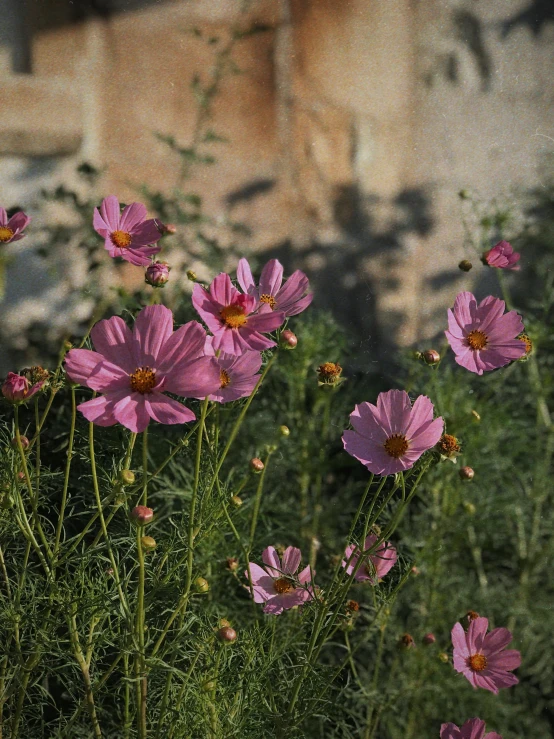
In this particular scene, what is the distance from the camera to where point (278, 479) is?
1.38 m

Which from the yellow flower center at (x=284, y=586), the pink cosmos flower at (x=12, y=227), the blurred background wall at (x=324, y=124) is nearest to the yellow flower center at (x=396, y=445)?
the yellow flower center at (x=284, y=586)

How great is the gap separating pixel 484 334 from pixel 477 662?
351 millimetres

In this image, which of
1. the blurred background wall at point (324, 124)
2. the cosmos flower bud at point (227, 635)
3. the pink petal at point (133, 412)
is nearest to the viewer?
the pink petal at point (133, 412)

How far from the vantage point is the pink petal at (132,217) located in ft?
2.59

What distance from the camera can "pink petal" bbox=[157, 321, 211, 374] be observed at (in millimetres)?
610

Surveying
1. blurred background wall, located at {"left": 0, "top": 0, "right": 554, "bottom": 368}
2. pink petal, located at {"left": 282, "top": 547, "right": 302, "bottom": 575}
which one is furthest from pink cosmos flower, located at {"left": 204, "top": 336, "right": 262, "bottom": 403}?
blurred background wall, located at {"left": 0, "top": 0, "right": 554, "bottom": 368}

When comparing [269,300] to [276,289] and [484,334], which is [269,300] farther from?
[484,334]

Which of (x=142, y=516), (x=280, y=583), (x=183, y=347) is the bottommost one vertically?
(x=280, y=583)

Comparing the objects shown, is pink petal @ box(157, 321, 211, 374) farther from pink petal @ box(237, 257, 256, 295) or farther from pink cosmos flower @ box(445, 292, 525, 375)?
pink cosmos flower @ box(445, 292, 525, 375)

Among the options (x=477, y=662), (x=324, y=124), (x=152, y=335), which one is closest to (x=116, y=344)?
(x=152, y=335)

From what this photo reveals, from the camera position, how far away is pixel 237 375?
0.75 m

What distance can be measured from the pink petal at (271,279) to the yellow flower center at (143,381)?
20cm

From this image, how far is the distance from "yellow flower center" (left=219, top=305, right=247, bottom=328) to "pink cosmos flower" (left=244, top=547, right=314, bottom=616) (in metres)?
0.26

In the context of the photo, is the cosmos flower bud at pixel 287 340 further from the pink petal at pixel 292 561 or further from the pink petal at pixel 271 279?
the pink petal at pixel 292 561
